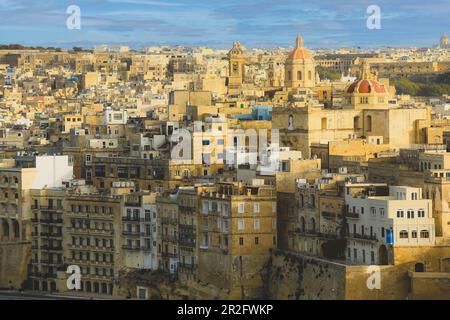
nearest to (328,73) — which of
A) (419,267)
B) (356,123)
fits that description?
(356,123)

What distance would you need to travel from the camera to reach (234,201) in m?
55.3

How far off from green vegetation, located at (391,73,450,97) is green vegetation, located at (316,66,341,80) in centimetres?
537

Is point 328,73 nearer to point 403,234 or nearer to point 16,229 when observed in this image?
point 16,229

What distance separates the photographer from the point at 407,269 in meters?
52.3

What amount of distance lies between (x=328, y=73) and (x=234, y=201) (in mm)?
87269

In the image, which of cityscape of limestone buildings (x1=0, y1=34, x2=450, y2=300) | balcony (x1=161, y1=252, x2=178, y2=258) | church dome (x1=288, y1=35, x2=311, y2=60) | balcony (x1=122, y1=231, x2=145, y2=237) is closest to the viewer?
cityscape of limestone buildings (x1=0, y1=34, x2=450, y2=300)

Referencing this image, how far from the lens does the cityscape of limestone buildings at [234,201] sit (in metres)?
53.2

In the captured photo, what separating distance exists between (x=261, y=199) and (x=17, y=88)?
76164mm

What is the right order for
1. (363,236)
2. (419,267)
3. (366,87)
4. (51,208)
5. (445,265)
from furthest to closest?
1. (366,87)
2. (51,208)
3. (363,236)
4. (445,265)
5. (419,267)

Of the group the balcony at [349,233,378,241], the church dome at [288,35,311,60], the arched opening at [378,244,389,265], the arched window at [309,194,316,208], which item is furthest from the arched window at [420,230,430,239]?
the church dome at [288,35,311,60]

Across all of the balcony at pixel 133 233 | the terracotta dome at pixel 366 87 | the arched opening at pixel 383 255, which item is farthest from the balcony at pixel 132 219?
the terracotta dome at pixel 366 87

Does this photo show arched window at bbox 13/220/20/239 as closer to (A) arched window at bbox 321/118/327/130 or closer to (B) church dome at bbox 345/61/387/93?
(A) arched window at bbox 321/118/327/130

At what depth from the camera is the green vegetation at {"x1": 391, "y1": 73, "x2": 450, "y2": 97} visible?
122m
